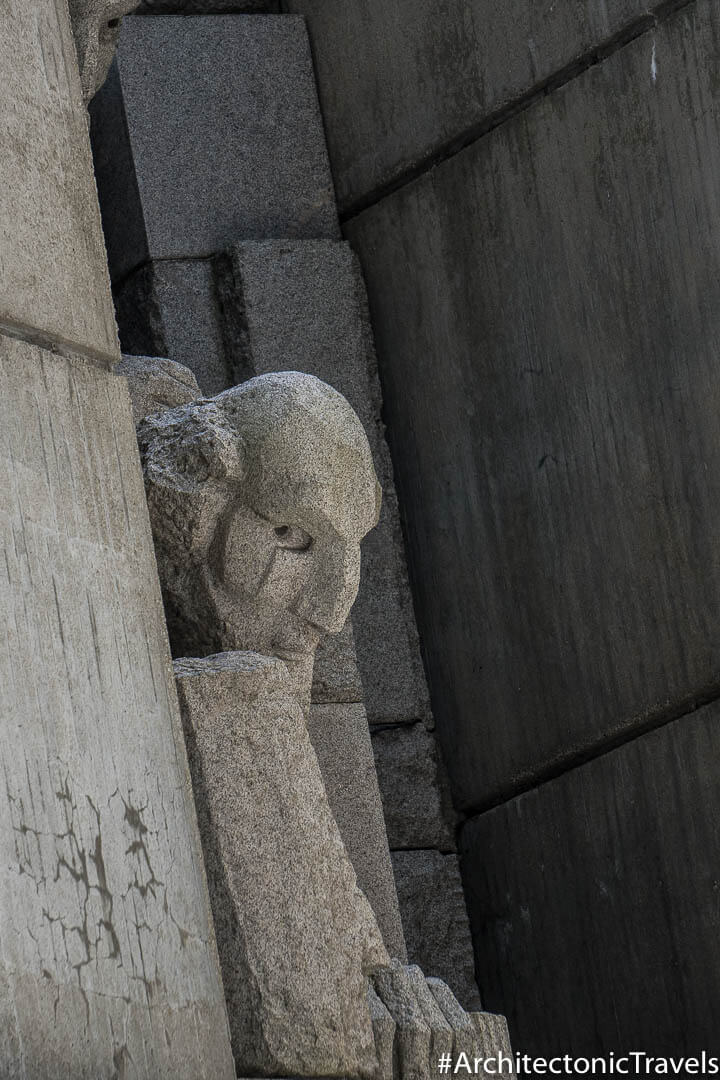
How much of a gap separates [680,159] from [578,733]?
1.36m

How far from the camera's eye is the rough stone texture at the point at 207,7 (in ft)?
17.0

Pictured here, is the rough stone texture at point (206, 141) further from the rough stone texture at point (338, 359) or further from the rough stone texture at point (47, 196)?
the rough stone texture at point (47, 196)

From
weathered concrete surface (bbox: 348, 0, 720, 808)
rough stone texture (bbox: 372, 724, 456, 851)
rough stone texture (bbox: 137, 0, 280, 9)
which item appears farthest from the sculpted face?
rough stone texture (bbox: 137, 0, 280, 9)

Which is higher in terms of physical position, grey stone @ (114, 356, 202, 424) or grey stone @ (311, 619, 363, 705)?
grey stone @ (114, 356, 202, 424)

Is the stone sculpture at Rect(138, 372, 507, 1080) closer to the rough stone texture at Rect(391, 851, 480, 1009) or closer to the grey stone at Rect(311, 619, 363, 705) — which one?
the grey stone at Rect(311, 619, 363, 705)

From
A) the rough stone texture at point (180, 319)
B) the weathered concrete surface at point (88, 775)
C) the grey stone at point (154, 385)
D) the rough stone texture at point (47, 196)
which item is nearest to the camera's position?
the weathered concrete surface at point (88, 775)

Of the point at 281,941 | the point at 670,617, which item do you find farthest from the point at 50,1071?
the point at 670,617

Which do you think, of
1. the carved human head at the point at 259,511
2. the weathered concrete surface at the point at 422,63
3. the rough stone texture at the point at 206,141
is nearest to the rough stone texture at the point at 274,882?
the carved human head at the point at 259,511

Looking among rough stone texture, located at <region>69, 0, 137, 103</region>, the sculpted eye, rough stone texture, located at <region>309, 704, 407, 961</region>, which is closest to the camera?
rough stone texture, located at <region>69, 0, 137, 103</region>

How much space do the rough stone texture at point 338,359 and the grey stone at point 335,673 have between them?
90 cm

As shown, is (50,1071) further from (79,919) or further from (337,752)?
(337,752)

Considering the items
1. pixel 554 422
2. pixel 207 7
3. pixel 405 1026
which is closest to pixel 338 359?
pixel 554 422

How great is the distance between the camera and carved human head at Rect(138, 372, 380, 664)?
315 cm

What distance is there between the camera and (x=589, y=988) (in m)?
4.53
